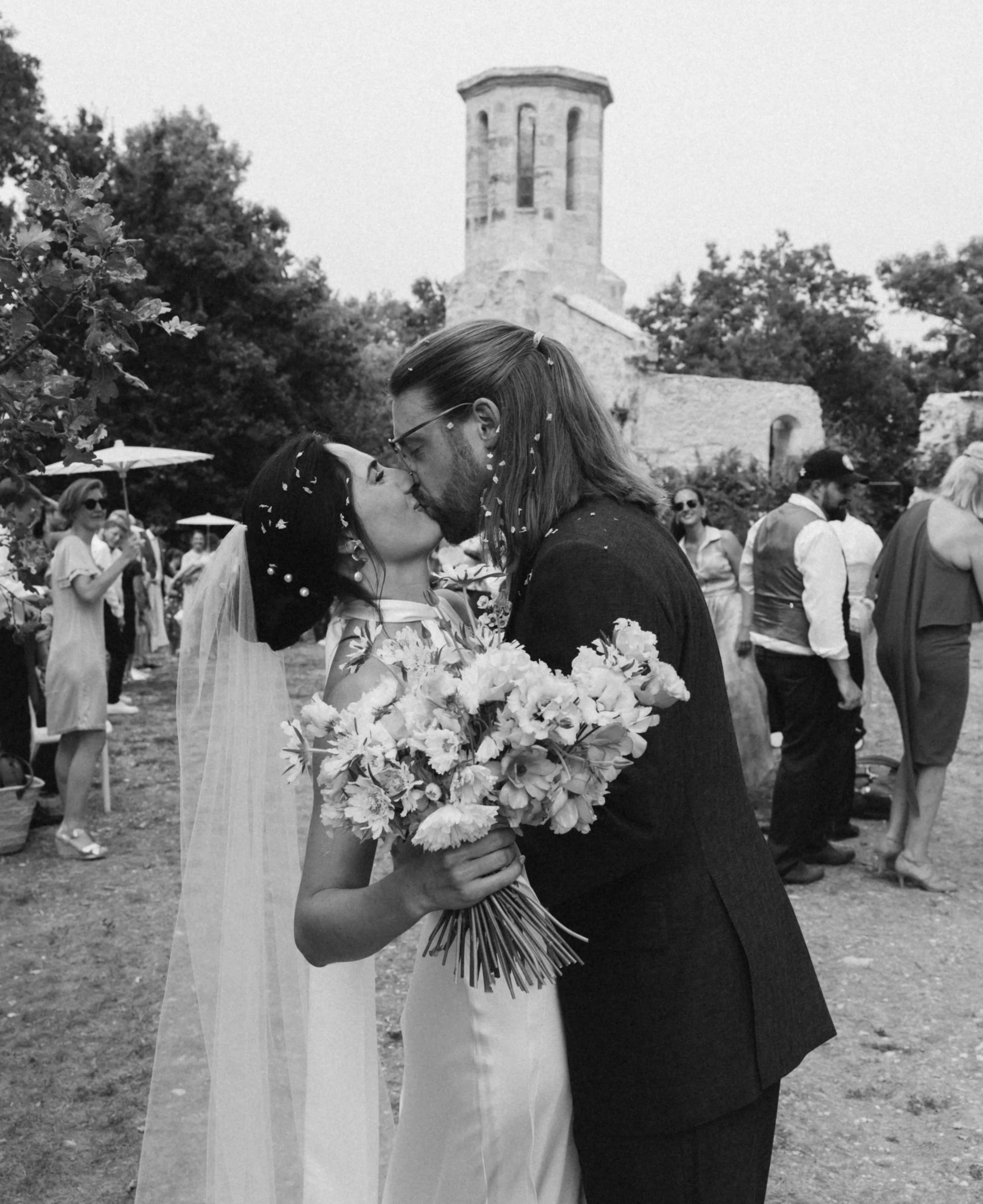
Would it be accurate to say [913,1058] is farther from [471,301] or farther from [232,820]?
[471,301]

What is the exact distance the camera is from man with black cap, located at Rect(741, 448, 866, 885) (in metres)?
6.21

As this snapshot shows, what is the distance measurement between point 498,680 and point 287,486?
3.33 feet

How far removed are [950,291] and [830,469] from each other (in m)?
28.4

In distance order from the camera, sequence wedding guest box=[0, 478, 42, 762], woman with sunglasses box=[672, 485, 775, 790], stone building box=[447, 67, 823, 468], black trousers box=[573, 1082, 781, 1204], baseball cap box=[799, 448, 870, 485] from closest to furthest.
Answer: black trousers box=[573, 1082, 781, 1204]
wedding guest box=[0, 478, 42, 762]
baseball cap box=[799, 448, 870, 485]
woman with sunglasses box=[672, 485, 775, 790]
stone building box=[447, 67, 823, 468]

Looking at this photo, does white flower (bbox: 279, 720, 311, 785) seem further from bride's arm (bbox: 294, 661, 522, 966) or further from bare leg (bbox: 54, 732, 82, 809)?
bare leg (bbox: 54, 732, 82, 809)

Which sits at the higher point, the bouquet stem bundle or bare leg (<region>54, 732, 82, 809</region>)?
the bouquet stem bundle

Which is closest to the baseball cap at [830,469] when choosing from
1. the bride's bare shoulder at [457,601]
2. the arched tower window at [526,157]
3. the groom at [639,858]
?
the bride's bare shoulder at [457,601]

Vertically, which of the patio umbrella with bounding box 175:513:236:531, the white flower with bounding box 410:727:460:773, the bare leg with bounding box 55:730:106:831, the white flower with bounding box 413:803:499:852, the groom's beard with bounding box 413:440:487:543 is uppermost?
the groom's beard with bounding box 413:440:487:543

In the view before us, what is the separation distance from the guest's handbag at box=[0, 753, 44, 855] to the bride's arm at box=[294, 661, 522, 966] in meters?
5.77

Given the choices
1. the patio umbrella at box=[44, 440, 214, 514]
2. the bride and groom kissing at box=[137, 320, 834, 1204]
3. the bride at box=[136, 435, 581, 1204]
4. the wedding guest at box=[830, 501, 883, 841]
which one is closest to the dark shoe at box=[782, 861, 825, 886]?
the wedding guest at box=[830, 501, 883, 841]

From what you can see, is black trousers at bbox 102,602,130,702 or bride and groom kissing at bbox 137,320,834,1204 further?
black trousers at bbox 102,602,130,702

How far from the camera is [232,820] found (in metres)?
2.71

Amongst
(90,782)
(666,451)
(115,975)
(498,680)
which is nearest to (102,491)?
(90,782)

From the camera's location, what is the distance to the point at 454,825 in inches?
62.5
